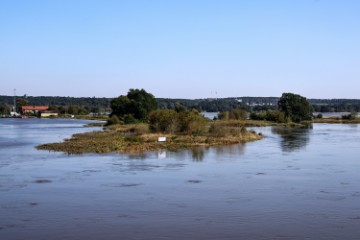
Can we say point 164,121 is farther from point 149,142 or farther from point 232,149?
point 232,149

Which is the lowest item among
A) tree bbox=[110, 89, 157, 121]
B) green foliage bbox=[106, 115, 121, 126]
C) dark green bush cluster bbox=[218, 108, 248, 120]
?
green foliage bbox=[106, 115, 121, 126]

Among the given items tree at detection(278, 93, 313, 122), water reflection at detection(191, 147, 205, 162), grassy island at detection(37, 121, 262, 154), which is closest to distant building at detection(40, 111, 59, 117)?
tree at detection(278, 93, 313, 122)

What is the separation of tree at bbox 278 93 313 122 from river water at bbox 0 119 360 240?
68549 millimetres

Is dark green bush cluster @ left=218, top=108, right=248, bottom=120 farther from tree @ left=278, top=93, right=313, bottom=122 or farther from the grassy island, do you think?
the grassy island

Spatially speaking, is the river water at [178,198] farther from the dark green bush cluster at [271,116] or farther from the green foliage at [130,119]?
the dark green bush cluster at [271,116]

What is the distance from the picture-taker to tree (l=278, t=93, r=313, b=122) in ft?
330

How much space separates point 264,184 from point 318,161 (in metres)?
10.3

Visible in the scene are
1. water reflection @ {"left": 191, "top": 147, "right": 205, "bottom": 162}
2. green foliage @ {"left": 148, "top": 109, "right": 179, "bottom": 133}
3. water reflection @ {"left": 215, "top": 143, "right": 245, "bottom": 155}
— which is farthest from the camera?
green foliage @ {"left": 148, "top": 109, "right": 179, "bottom": 133}

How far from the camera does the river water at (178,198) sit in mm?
14922

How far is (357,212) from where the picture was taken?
17.1 m

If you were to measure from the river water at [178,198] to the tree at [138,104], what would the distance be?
50.9 meters

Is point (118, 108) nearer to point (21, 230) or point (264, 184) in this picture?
point (264, 184)

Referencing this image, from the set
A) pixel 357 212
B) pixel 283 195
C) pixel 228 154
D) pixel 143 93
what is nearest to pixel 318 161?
pixel 228 154

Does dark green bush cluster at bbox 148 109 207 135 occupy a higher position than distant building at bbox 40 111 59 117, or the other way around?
dark green bush cluster at bbox 148 109 207 135
